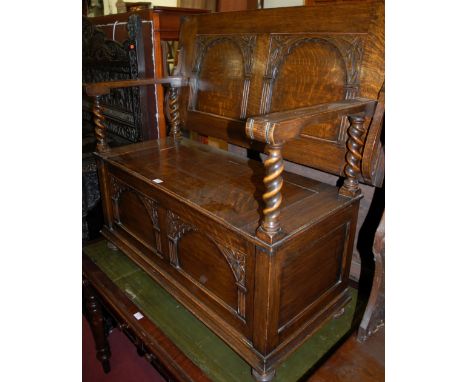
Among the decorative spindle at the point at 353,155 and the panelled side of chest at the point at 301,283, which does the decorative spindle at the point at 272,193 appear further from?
the decorative spindle at the point at 353,155

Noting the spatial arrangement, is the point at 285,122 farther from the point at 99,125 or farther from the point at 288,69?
the point at 99,125

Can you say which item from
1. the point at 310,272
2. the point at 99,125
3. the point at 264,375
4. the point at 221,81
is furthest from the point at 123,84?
the point at 264,375

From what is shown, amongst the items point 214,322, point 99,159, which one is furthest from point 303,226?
point 99,159

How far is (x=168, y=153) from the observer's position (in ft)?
5.90

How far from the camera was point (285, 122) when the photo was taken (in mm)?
893

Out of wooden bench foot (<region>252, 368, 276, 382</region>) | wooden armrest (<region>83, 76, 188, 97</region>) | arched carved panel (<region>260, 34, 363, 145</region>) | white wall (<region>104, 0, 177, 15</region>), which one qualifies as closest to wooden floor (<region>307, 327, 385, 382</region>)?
wooden bench foot (<region>252, 368, 276, 382</region>)

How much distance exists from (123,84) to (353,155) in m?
1.16

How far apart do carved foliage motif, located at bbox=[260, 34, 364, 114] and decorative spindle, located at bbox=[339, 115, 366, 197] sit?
0.39ft

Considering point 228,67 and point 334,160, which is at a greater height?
point 228,67

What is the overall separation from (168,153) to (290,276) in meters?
0.96

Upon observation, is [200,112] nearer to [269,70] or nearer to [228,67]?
[228,67]

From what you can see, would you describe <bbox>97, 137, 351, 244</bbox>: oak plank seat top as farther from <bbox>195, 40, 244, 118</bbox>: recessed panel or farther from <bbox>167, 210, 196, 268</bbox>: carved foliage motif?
<bbox>195, 40, 244, 118</bbox>: recessed panel

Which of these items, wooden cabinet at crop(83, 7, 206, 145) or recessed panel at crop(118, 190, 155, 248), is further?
→ wooden cabinet at crop(83, 7, 206, 145)

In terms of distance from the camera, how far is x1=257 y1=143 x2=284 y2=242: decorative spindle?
3.05 ft
